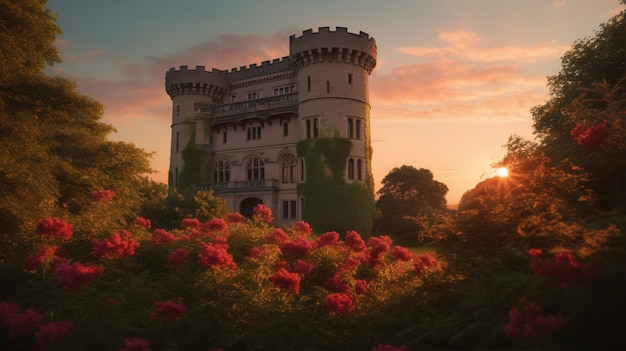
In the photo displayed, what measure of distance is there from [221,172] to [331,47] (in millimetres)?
14777

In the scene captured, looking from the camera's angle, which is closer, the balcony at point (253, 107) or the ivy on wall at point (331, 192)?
the ivy on wall at point (331, 192)

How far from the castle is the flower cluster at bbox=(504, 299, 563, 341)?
2402cm

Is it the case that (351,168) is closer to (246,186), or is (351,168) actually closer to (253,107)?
(246,186)

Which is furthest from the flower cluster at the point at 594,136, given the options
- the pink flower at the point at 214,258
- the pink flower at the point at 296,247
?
the pink flower at the point at 214,258

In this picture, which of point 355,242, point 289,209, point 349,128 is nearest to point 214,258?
point 355,242

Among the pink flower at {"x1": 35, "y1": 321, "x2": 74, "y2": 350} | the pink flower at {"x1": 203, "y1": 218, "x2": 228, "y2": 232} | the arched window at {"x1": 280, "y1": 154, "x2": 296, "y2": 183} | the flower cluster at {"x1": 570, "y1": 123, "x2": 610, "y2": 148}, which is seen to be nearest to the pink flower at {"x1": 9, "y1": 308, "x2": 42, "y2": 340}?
the pink flower at {"x1": 35, "y1": 321, "x2": 74, "y2": 350}

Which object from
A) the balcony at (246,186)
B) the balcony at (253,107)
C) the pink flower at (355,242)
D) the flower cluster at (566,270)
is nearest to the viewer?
the flower cluster at (566,270)

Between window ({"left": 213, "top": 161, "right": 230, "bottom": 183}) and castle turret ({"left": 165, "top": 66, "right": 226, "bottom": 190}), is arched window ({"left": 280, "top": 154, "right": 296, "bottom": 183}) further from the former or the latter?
castle turret ({"left": 165, "top": 66, "right": 226, "bottom": 190})

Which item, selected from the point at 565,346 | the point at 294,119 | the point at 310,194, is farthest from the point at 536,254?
the point at 294,119

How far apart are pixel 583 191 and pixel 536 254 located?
5.27 ft

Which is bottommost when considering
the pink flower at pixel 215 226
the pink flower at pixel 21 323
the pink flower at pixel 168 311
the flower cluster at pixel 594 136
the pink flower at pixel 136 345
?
the pink flower at pixel 136 345

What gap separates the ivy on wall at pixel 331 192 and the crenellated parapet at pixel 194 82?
1231cm

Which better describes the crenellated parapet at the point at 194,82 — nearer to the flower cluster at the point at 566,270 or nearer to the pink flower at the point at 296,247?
the pink flower at the point at 296,247

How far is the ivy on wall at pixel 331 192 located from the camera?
27938 millimetres
